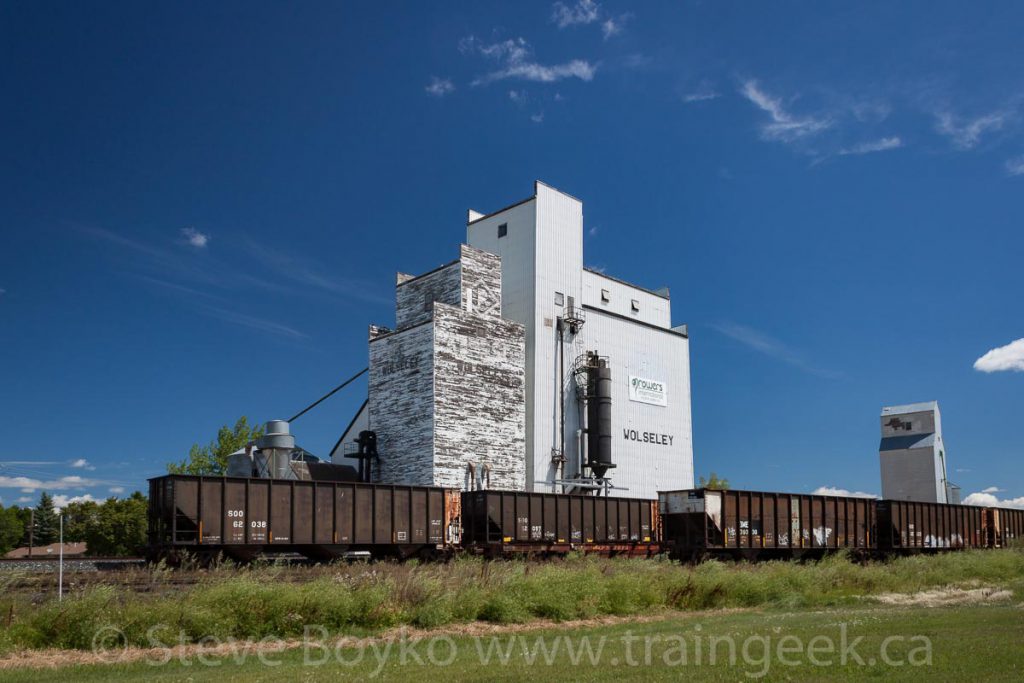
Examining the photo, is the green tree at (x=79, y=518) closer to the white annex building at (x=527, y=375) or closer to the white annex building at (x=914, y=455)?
the white annex building at (x=527, y=375)

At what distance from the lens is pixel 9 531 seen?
88.6 m

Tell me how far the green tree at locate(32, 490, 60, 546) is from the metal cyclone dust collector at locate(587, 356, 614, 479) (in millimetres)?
65555

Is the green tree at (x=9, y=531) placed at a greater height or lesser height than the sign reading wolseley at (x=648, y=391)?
lesser

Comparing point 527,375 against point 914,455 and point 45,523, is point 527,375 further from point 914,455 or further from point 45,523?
point 45,523

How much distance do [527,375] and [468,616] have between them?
31867 mm

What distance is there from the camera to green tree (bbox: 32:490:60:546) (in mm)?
91525

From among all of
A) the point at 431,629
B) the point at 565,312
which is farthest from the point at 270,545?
the point at 565,312

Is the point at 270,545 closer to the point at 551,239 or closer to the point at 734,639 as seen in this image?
the point at 734,639

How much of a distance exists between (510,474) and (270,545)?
2111 cm

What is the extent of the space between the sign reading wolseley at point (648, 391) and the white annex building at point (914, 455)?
80.2 feet

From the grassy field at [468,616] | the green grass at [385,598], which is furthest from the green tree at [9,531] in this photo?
the grassy field at [468,616]

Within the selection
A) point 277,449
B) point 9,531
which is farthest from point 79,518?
point 277,449

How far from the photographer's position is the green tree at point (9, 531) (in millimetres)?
86438

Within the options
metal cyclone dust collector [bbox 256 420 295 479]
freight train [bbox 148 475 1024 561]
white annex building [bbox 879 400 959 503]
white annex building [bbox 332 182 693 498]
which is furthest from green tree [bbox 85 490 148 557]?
white annex building [bbox 879 400 959 503]
